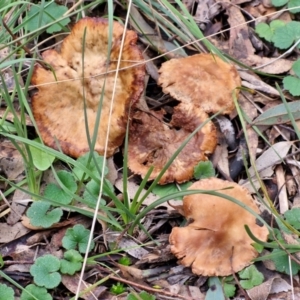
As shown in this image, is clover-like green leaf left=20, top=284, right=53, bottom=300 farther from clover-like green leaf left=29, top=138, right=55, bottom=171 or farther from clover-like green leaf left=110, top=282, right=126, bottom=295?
clover-like green leaf left=29, top=138, right=55, bottom=171

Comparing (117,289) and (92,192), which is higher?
(92,192)

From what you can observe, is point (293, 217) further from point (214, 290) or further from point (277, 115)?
point (277, 115)

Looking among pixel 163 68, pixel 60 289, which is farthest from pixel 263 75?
pixel 60 289

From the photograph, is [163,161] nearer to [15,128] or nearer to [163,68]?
[163,68]

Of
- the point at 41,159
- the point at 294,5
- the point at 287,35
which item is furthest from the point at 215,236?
the point at 294,5

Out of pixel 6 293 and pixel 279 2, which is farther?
pixel 279 2

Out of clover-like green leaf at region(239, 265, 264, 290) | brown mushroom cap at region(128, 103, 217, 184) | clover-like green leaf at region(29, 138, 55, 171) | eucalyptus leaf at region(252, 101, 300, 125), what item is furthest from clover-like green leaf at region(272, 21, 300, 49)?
clover-like green leaf at region(29, 138, 55, 171)

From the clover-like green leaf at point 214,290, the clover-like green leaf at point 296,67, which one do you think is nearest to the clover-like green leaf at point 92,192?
the clover-like green leaf at point 214,290

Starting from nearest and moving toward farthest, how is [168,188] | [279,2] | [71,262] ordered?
[71,262], [168,188], [279,2]
